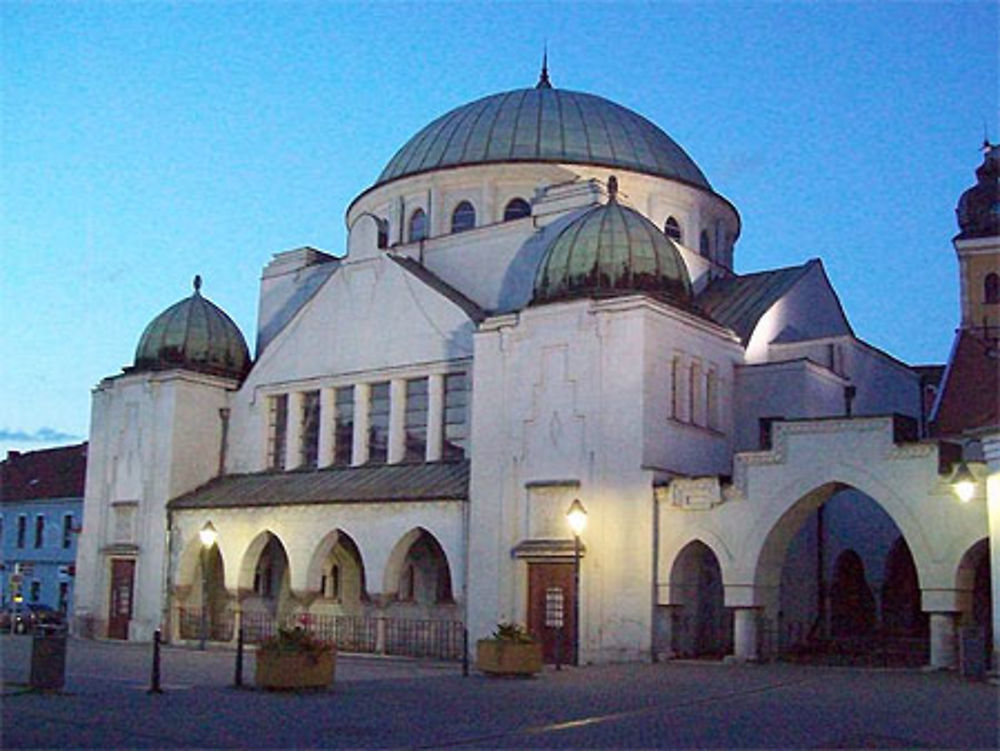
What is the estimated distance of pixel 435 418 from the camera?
3672 cm

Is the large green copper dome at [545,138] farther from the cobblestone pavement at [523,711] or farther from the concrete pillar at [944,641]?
the cobblestone pavement at [523,711]

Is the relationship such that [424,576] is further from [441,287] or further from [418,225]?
[418,225]

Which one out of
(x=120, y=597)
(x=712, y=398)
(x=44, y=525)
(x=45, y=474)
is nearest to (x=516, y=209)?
(x=712, y=398)

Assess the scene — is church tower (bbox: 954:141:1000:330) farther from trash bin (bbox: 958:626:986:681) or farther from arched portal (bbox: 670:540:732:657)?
trash bin (bbox: 958:626:986:681)

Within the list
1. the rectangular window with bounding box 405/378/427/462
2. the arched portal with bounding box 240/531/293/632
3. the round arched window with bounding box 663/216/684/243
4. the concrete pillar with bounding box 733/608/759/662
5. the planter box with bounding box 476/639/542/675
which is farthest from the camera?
the round arched window with bounding box 663/216/684/243

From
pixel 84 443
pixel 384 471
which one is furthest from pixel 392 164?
pixel 84 443

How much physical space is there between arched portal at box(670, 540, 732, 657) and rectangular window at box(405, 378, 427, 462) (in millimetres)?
8817

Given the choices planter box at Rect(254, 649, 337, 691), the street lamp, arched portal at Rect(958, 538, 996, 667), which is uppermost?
the street lamp

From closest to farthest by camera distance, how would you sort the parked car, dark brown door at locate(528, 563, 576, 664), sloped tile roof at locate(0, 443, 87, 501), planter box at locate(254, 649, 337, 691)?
planter box at locate(254, 649, 337, 691)
dark brown door at locate(528, 563, 576, 664)
the parked car
sloped tile roof at locate(0, 443, 87, 501)

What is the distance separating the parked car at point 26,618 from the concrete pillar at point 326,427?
1213 cm

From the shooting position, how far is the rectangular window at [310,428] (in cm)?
4047

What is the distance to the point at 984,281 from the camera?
58000 millimetres

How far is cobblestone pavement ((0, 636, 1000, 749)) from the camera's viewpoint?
593 inches

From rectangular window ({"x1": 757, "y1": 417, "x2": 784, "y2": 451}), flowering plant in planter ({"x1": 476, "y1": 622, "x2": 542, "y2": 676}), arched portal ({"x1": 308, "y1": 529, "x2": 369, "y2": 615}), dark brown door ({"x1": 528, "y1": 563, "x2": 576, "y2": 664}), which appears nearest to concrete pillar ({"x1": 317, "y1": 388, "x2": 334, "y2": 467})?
arched portal ({"x1": 308, "y1": 529, "x2": 369, "y2": 615})
